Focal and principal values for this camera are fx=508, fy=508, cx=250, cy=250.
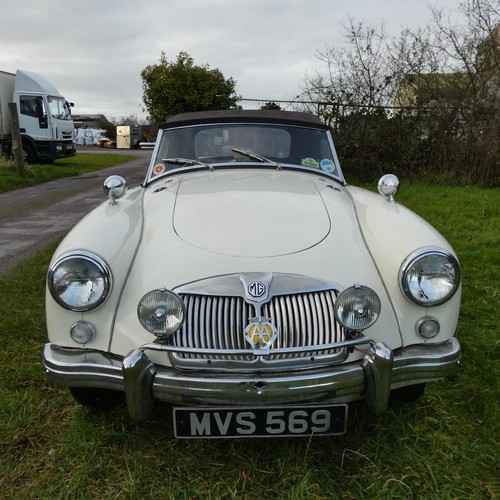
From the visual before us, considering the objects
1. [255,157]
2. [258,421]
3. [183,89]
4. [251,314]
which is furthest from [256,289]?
[183,89]

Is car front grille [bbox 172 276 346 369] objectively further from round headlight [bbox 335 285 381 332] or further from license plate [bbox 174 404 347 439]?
license plate [bbox 174 404 347 439]

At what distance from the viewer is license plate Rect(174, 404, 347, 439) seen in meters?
1.98

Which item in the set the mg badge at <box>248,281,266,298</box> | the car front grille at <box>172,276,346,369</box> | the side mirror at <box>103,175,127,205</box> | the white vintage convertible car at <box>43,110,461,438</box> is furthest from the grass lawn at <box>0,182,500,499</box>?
the side mirror at <box>103,175,127,205</box>

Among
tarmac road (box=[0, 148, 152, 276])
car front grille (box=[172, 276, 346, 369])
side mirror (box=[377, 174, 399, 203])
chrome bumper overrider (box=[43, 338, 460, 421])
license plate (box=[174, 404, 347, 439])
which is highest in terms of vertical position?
side mirror (box=[377, 174, 399, 203])

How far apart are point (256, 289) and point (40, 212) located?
7374 millimetres

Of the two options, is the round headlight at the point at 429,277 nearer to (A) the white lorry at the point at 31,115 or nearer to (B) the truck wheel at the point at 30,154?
(A) the white lorry at the point at 31,115

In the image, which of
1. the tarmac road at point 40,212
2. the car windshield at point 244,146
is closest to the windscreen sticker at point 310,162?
the car windshield at point 244,146

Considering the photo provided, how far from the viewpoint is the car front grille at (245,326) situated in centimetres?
198

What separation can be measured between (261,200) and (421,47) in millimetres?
8874

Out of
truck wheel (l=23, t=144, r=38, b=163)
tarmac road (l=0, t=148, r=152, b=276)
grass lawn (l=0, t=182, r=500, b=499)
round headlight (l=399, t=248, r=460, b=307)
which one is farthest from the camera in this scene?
truck wheel (l=23, t=144, r=38, b=163)

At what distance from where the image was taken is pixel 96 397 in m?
2.51

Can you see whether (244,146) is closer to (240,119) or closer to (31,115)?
(240,119)

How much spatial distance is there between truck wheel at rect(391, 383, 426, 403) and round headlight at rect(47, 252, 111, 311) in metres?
1.52

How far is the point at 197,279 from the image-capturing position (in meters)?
2.12
